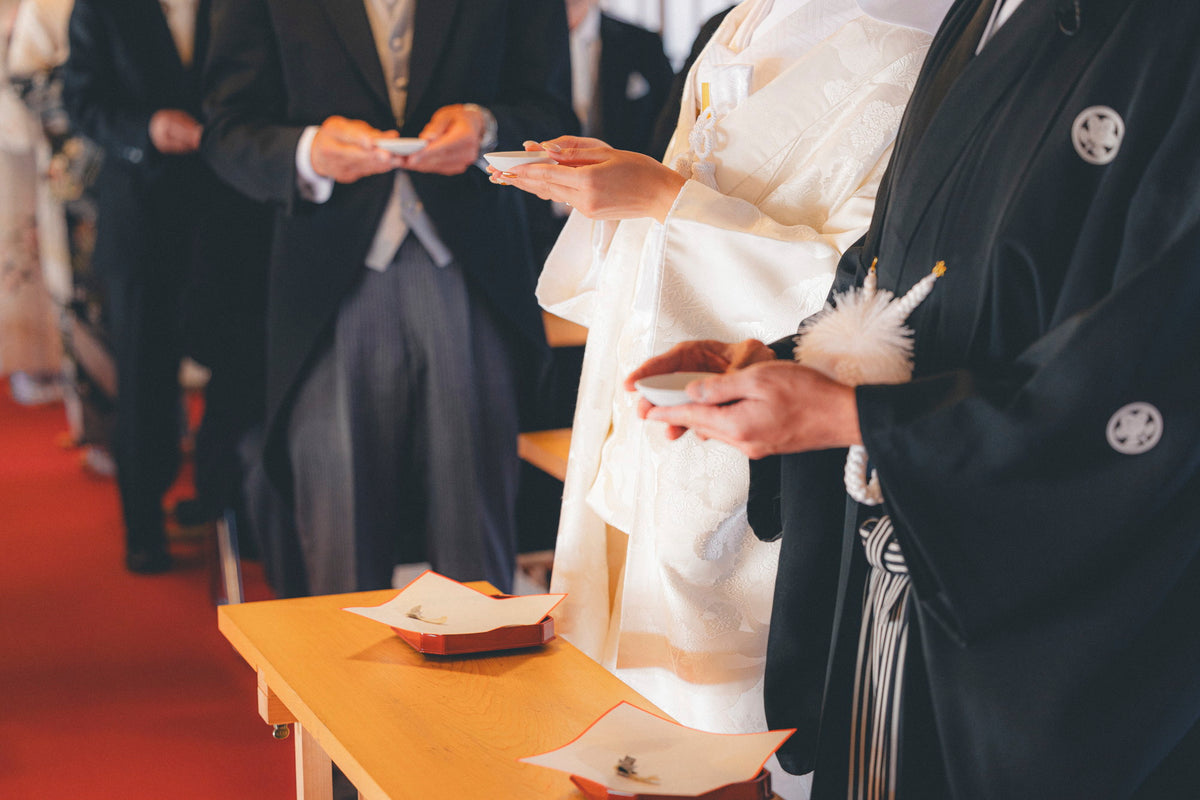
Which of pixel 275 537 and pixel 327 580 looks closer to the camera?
pixel 327 580

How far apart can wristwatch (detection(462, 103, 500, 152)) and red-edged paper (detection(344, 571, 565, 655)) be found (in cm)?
107

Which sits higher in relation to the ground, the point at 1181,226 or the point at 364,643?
the point at 1181,226

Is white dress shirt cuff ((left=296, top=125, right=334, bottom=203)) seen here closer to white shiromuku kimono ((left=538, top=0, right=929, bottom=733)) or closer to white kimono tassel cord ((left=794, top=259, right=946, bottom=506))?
white shiromuku kimono ((left=538, top=0, right=929, bottom=733))

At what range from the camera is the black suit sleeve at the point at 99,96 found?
298 centimetres

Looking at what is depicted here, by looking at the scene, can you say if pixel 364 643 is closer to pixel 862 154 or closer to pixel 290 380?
pixel 862 154

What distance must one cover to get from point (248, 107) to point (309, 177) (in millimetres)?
253

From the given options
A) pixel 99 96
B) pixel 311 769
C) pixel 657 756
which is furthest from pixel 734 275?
pixel 99 96

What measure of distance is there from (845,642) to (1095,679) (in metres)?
0.28

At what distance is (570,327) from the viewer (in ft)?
10.3

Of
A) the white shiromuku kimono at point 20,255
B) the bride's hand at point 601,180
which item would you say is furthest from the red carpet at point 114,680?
the white shiromuku kimono at point 20,255

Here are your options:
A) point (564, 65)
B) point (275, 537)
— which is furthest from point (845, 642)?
point (275, 537)

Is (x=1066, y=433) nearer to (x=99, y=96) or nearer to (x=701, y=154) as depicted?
(x=701, y=154)

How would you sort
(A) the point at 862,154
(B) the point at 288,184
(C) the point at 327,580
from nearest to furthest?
(A) the point at 862,154
(B) the point at 288,184
(C) the point at 327,580

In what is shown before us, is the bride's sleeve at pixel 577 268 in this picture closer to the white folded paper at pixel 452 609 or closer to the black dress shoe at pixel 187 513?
the white folded paper at pixel 452 609
